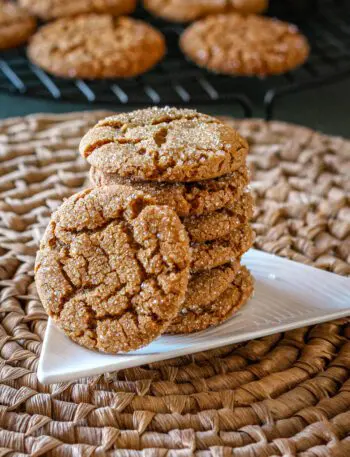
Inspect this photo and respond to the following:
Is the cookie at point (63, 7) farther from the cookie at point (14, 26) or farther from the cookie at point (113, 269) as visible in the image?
the cookie at point (113, 269)

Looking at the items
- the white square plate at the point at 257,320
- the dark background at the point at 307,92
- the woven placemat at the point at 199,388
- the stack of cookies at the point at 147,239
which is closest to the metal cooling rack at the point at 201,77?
the dark background at the point at 307,92

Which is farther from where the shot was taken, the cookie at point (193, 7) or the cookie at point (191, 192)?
the cookie at point (193, 7)

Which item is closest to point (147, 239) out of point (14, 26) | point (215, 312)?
point (215, 312)

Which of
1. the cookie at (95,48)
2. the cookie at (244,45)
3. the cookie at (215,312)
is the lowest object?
the cookie at (244,45)

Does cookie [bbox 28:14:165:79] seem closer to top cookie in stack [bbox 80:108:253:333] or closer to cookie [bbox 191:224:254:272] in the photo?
top cookie in stack [bbox 80:108:253:333]

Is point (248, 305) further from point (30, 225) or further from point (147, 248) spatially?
point (30, 225)
